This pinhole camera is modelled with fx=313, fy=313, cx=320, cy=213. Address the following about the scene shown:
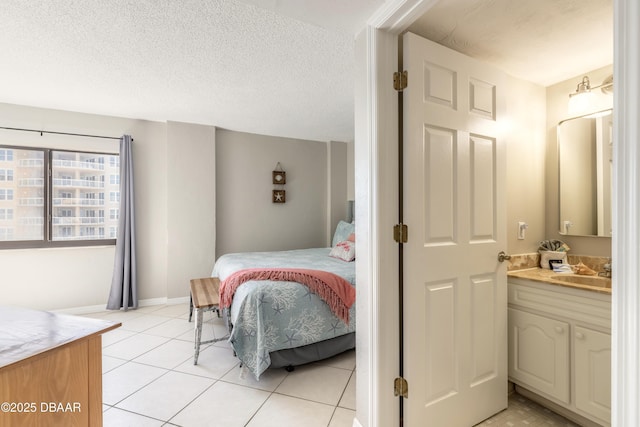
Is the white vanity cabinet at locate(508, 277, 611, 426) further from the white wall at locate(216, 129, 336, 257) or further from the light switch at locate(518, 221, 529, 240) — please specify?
the white wall at locate(216, 129, 336, 257)

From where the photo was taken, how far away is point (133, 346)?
285 cm

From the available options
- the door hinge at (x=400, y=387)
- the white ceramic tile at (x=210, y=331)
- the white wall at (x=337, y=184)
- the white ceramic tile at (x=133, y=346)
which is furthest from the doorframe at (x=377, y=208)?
the white wall at (x=337, y=184)

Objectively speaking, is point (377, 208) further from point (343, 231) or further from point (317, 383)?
point (343, 231)

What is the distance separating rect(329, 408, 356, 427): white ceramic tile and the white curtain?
3119 millimetres

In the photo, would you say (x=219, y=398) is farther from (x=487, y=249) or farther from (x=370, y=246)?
(x=487, y=249)

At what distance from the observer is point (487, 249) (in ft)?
5.90

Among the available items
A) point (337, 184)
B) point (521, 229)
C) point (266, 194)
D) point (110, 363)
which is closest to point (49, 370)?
point (110, 363)

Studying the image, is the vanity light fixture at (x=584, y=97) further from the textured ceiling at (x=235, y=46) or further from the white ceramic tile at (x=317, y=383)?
the white ceramic tile at (x=317, y=383)

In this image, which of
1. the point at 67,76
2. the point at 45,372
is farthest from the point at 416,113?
the point at 67,76

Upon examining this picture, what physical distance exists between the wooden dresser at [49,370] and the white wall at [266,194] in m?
3.56

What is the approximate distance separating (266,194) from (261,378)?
2.93 metres

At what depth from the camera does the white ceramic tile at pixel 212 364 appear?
238 centimetres

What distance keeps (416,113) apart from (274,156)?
3.50m

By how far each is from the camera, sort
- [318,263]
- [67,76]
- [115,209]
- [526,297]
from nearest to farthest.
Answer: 1. [526,297]
2. [67,76]
3. [318,263]
4. [115,209]
